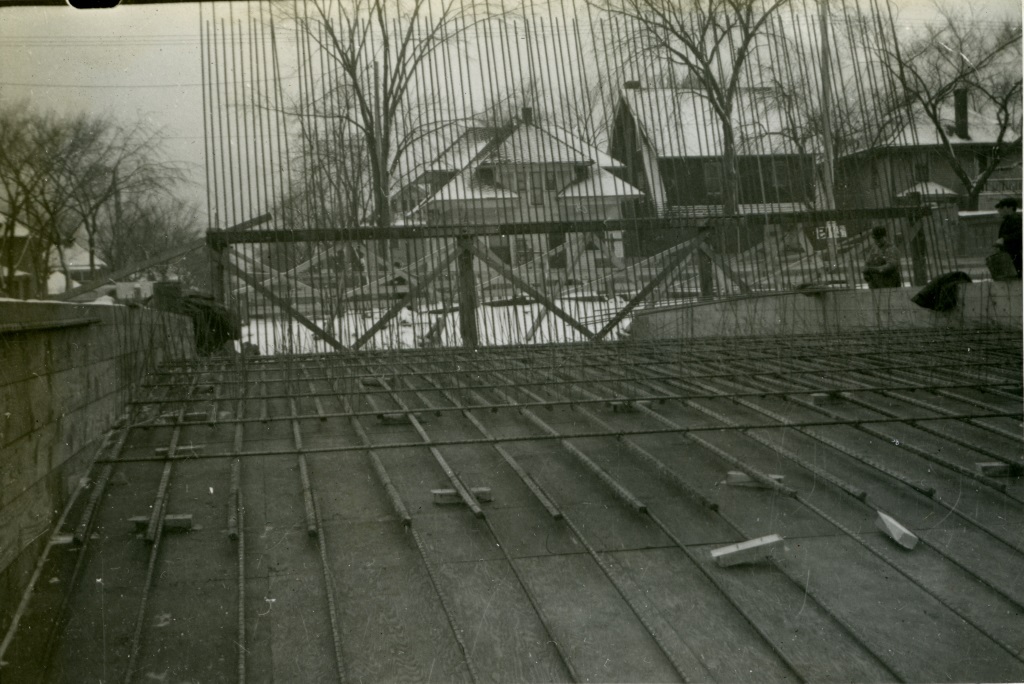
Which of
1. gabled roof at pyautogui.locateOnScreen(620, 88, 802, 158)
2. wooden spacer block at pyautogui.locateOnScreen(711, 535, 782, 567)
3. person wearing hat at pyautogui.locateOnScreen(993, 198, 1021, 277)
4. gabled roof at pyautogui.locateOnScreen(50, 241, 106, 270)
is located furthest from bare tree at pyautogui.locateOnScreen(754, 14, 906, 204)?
gabled roof at pyautogui.locateOnScreen(50, 241, 106, 270)

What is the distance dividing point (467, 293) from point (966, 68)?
5504mm

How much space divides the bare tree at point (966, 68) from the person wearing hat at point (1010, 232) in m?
0.74

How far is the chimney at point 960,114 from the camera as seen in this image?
10.1 meters

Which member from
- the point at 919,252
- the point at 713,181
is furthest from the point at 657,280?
the point at 713,181

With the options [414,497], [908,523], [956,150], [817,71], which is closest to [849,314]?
[817,71]

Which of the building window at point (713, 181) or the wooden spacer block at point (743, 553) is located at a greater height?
the building window at point (713, 181)

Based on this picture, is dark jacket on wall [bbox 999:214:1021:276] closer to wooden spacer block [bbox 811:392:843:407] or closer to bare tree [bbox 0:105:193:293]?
wooden spacer block [bbox 811:392:843:407]

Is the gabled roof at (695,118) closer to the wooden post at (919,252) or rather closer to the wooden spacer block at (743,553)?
the wooden post at (919,252)

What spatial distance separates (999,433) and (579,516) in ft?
6.99

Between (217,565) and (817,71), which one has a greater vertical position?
(817,71)

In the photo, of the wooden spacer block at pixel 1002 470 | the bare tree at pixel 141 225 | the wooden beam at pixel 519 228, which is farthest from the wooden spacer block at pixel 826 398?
the bare tree at pixel 141 225

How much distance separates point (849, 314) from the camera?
866 centimetres

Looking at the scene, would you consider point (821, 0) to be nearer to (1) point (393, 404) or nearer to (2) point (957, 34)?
(2) point (957, 34)

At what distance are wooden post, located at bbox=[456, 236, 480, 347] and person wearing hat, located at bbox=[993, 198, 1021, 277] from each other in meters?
5.07
